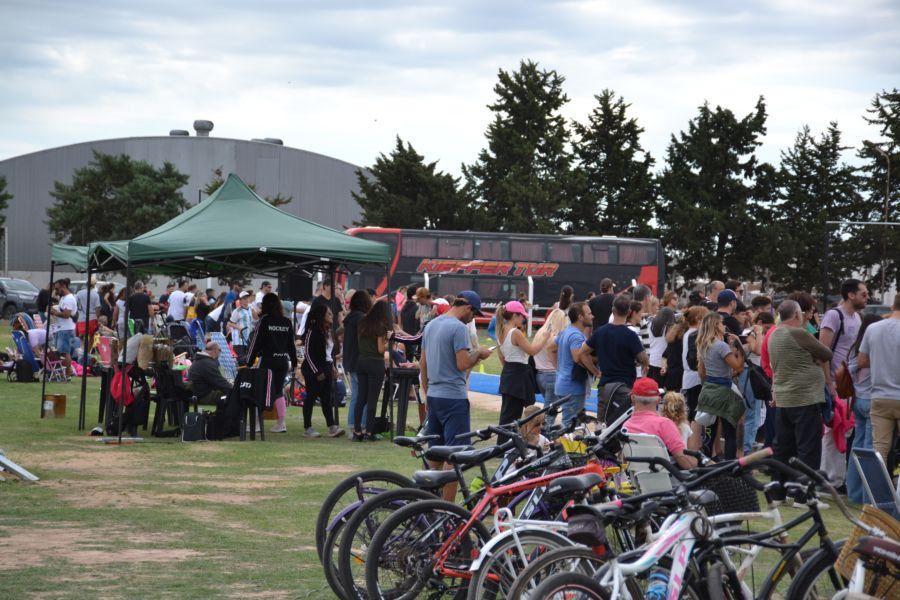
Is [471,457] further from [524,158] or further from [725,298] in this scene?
[524,158]

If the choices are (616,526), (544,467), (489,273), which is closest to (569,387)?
(544,467)

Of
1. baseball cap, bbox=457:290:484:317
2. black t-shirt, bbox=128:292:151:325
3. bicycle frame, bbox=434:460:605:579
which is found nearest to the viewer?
bicycle frame, bbox=434:460:605:579

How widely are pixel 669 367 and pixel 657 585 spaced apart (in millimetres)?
8284

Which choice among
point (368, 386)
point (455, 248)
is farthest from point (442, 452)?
point (455, 248)

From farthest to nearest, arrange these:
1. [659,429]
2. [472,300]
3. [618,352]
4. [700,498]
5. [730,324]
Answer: [730,324] < [618,352] < [472,300] < [659,429] < [700,498]

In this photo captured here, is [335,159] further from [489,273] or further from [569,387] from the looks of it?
[569,387]

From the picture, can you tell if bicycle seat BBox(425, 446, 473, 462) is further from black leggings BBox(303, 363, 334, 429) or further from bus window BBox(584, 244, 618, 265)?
bus window BBox(584, 244, 618, 265)

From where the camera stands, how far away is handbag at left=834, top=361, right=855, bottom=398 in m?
11.3

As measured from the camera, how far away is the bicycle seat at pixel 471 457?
647cm

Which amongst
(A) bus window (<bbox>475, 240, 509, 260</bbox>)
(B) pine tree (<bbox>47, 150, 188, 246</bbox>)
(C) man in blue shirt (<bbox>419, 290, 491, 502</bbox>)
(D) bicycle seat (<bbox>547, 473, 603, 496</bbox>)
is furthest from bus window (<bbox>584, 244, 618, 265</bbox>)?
(D) bicycle seat (<bbox>547, 473, 603, 496</bbox>)

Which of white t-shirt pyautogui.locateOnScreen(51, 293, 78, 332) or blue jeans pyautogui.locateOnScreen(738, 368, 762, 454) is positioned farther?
white t-shirt pyautogui.locateOnScreen(51, 293, 78, 332)

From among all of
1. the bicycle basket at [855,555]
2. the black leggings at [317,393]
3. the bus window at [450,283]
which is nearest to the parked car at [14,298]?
the bus window at [450,283]

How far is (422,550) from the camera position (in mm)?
6191

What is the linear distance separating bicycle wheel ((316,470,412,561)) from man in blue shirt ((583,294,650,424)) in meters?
4.66
